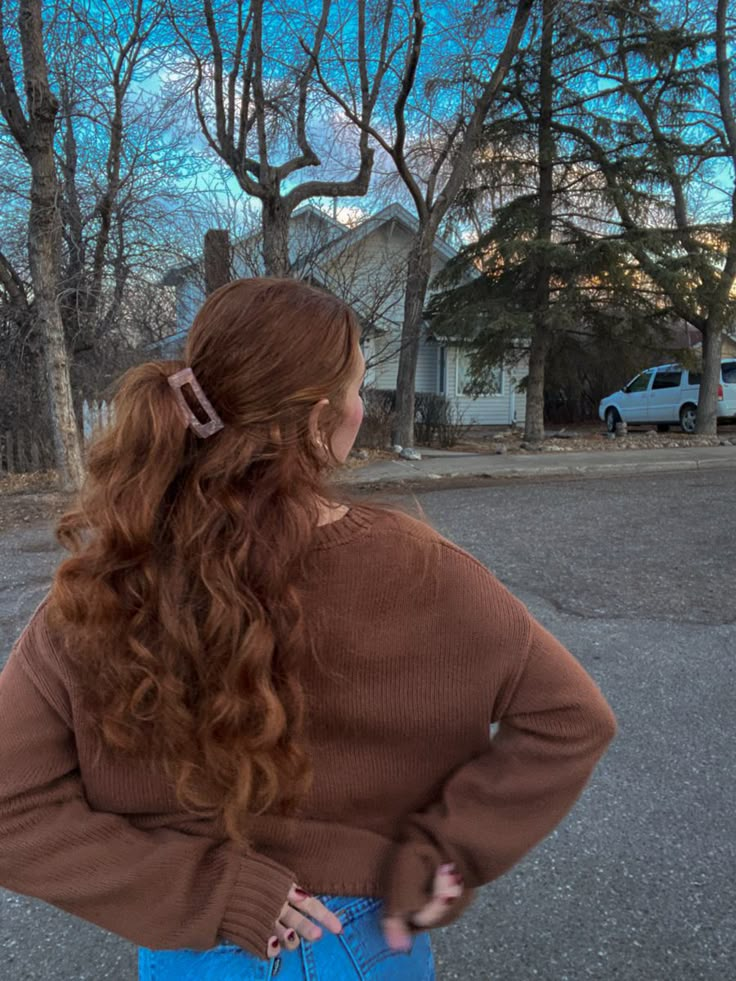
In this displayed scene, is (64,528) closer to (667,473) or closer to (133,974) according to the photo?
(133,974)

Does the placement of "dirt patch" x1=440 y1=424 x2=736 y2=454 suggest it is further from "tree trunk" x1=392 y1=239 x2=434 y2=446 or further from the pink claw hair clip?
the pink claw hair clip

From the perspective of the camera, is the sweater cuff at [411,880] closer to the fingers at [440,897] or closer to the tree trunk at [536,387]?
the fingers at [440,897]

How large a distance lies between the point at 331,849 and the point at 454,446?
14.3m

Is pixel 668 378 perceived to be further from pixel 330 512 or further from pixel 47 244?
pixel 330 512

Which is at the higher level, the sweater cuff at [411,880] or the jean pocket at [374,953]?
the sweater cuff at [411,880]

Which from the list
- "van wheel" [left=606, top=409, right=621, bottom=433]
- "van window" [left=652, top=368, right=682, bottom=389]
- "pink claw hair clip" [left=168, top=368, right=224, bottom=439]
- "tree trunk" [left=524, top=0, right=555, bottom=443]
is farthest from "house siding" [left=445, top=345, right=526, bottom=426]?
"pink claw hair clip" [left=168, top=368, right=224, bottom=439]

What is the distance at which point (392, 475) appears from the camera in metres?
10.7

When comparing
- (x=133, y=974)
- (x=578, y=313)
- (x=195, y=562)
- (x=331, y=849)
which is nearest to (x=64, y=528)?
(x=195, y=562)

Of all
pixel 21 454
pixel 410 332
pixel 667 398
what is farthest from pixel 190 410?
pixel 667 398

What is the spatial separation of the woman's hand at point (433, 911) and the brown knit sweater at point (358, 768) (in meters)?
0.01

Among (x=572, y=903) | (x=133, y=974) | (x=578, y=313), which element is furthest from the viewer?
(x=578, y=313)

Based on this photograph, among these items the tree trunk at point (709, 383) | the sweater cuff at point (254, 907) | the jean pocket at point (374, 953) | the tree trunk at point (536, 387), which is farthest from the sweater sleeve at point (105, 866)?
the tree trunk at point (709, 383)

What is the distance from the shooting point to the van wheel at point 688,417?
1803 cm

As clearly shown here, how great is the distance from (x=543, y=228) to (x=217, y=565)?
1491 cm
